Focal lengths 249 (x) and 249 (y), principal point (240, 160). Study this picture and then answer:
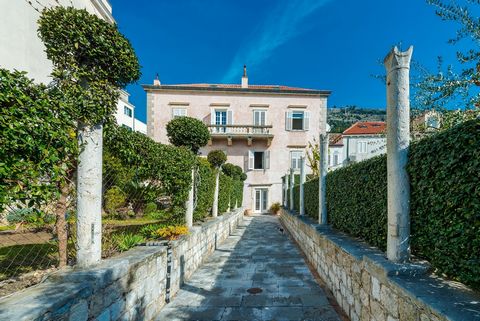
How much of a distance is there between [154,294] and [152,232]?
1.46 m

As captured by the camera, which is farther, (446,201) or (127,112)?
(127,112)

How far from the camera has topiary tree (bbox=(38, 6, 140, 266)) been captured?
2.57m

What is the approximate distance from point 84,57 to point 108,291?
2510 mm

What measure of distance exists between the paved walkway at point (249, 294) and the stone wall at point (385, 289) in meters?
0.44

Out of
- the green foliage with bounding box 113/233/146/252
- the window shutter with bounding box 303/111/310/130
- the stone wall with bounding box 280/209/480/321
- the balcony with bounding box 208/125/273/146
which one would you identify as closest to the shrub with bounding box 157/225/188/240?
the green foliage with bounding box 113/233/146/252

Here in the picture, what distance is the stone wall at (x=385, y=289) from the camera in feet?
5.74

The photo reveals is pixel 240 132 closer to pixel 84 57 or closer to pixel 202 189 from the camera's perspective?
pixel 202 189

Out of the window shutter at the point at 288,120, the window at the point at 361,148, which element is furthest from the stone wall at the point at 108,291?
the window at the point at 361,148

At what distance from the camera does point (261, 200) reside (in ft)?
67.7

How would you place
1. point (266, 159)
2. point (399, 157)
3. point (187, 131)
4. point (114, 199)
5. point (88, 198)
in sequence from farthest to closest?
point (266, 159)
point (114, 199)
point (187, 131)
point (88, 198)
point (399, 157)

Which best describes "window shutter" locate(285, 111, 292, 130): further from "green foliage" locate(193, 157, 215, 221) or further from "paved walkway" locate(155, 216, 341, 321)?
"paved walkway" locate(155, 216, 341, 321)

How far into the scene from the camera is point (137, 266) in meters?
3.15

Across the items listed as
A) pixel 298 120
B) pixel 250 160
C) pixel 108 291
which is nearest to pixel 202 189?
pixel 108 291

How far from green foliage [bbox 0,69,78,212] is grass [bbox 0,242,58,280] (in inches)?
84.1
